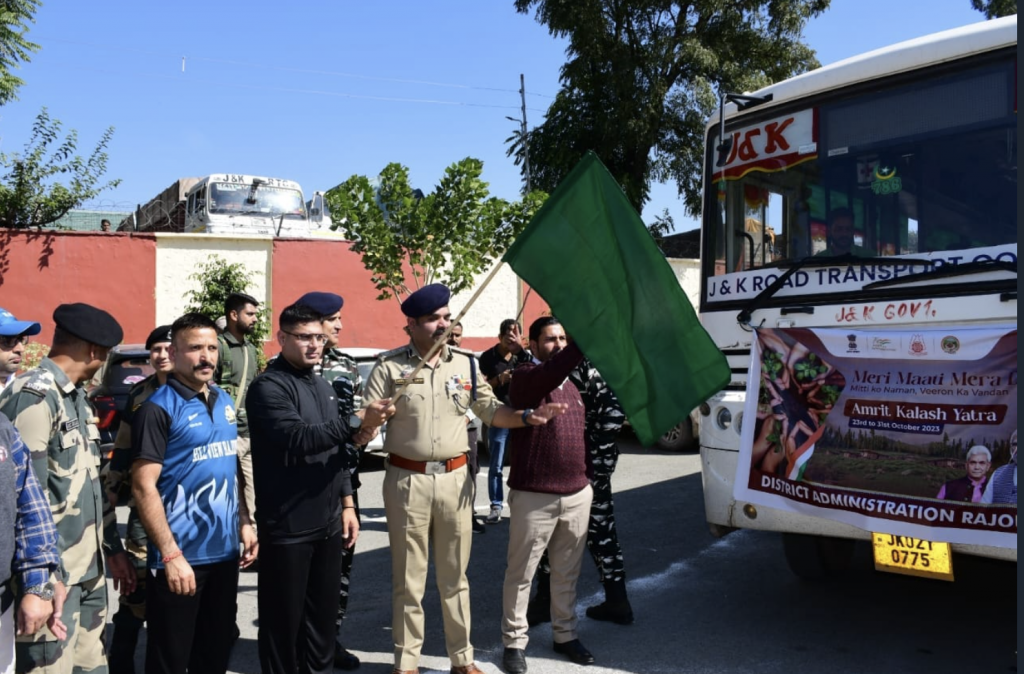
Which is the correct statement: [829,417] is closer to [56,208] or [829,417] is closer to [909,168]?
[909,168]

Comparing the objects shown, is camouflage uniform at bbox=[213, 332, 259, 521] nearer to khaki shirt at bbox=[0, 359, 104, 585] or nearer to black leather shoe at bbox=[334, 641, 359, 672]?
black leather shoe at bbox=[334, 641, 359, 672]

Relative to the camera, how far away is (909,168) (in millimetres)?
4730

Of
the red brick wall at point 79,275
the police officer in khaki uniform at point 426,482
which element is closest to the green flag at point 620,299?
the police officer in khaki uniform at point 426,482

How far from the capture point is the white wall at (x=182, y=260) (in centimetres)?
1585

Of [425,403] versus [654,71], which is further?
[654,71]

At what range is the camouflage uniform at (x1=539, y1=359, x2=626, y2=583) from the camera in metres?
5.32

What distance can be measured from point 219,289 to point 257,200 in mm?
6152

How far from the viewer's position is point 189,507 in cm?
365

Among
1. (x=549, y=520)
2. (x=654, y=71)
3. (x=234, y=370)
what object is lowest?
(x=549, y=520)

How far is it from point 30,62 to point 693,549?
11105 mm

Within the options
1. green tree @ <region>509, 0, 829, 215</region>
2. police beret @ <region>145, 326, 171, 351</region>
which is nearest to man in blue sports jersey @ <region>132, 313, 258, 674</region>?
police beret @ <region>145, 326, 171, 351</region>

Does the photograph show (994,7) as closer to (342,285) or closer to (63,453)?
(342,285)

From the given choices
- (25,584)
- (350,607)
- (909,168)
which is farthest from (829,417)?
(25,584)

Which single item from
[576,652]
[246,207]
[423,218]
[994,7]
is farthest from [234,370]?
[994,7]
